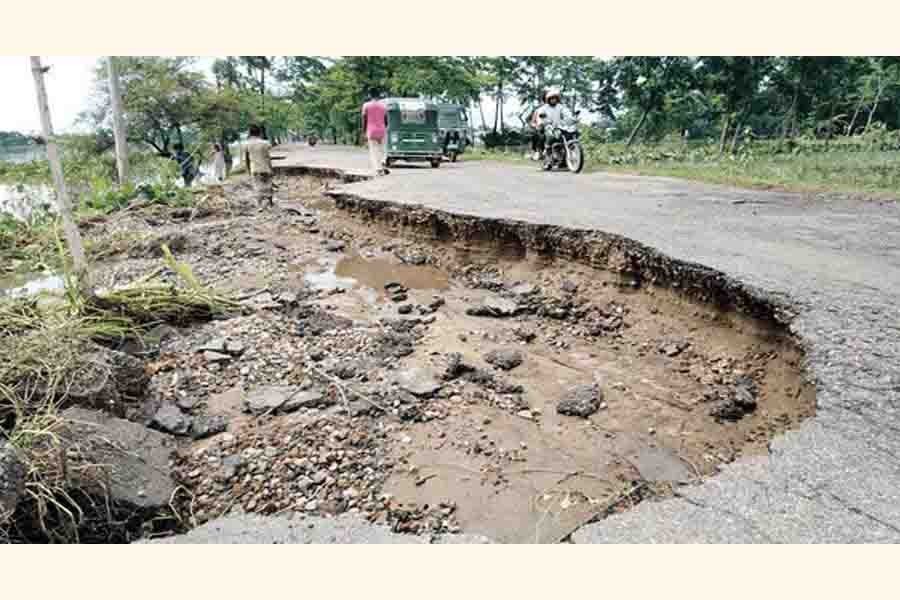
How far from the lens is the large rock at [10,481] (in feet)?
6.29

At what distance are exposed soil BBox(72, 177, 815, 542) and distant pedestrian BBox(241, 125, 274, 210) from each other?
4683 millimetres

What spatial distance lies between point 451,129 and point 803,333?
13.9m

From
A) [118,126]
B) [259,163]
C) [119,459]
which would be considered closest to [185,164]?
[118,126]

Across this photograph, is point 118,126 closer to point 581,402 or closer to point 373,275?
point 373,275

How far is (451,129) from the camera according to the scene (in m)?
15.7

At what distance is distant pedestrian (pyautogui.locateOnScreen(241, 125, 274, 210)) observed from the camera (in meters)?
9.52

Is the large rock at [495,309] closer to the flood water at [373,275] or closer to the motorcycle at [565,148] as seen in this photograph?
the flood water at [373,275]

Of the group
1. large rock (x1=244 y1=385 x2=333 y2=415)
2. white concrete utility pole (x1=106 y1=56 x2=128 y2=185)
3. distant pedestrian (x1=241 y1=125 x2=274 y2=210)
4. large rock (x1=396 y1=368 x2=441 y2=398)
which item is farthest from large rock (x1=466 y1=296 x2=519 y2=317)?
white concrete utility pole (x1=106 y1=56 x2=128 y2=185)

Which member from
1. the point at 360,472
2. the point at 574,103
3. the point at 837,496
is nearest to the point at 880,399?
the point at 837,496

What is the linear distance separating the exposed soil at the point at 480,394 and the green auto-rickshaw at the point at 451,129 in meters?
10.7

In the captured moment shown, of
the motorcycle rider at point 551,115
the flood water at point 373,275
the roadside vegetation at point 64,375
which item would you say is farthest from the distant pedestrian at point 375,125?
the roadside vegetation at point 64,375

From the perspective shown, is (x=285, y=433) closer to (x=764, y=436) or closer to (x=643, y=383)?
(x=643, y=383)

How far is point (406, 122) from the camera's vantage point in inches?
485

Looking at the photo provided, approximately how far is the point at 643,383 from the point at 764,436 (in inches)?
35.3
